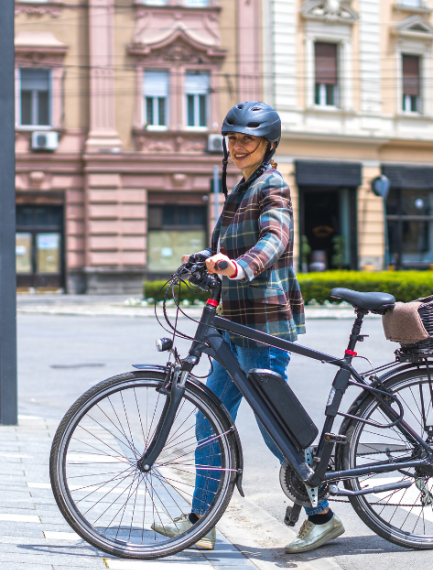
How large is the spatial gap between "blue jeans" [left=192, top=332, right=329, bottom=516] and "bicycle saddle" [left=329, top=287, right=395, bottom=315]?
34cm

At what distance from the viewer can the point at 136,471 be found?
3.31 m

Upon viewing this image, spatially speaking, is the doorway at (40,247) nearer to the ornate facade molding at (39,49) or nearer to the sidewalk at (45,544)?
the ornate facade molding at (39,49)

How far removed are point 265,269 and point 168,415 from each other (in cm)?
70

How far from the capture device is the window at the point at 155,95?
2520 cm

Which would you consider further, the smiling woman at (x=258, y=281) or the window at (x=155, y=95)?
the window at (x=155, y=95)

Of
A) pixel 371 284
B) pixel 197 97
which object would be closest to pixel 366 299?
pixel 371 284

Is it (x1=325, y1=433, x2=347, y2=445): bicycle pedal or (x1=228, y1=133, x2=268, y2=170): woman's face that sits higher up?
(x1=228, y1=133, x2=268, y2=170): woman's face

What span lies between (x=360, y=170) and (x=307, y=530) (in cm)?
2396

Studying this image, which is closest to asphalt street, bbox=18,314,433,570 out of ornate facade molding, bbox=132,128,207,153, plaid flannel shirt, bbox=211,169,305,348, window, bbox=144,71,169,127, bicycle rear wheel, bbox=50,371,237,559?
plaid flannel shirt, bbox=211,169,305,348

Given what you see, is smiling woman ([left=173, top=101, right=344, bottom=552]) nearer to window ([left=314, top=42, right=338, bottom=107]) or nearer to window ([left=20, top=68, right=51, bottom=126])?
window ([left=20, top=68, right=51, bottom=126])

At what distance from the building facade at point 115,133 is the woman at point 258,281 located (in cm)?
2131

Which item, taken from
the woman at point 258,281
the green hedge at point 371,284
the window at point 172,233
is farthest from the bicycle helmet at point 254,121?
the window at point 172,233

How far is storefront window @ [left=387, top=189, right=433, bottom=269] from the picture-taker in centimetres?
2722

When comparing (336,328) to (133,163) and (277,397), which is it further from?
(133,163)
